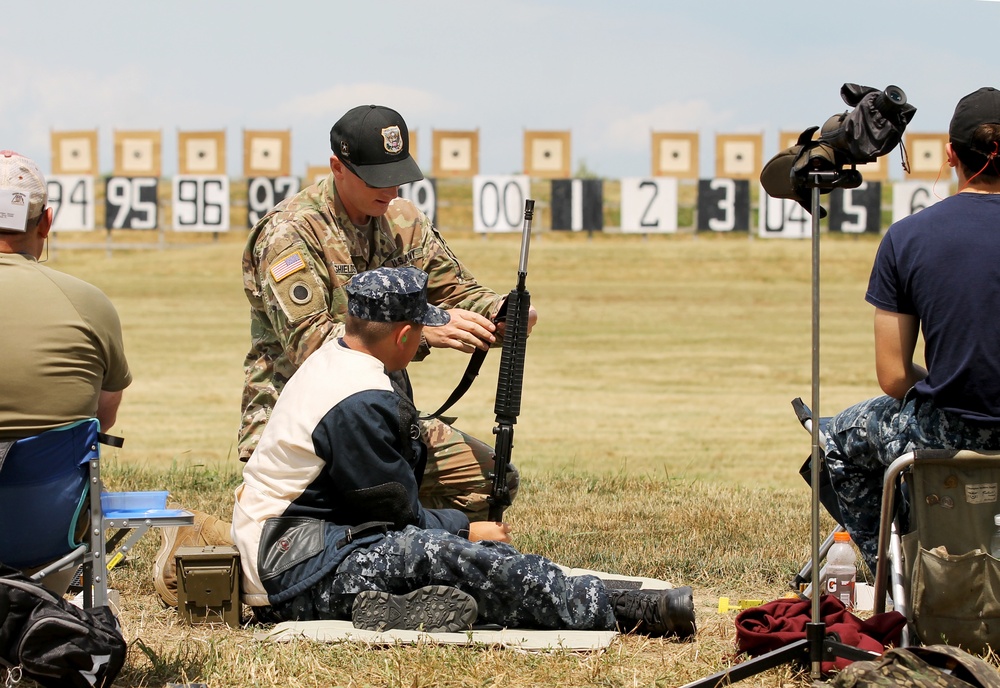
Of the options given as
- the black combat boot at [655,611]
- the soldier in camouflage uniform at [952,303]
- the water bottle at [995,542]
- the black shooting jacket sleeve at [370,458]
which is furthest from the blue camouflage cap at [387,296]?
the water bottle at [995,542]

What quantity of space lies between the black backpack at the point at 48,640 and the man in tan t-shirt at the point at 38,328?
51 centimetres

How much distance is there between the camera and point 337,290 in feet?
17.1

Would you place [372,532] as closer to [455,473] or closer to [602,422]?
[455,473]

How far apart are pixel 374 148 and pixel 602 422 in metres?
8.87

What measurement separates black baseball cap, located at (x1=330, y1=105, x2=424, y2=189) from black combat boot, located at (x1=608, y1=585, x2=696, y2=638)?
1.77m

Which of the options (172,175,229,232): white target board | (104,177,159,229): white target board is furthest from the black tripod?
(104,177,159,229): white target board

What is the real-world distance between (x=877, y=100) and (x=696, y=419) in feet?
33.8

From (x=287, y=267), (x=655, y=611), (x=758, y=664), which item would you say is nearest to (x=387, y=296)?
(x=287, y=267)

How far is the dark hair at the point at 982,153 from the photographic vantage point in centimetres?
402

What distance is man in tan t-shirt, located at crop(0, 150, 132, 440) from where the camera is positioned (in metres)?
3.78

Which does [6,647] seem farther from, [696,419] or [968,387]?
[696,419]

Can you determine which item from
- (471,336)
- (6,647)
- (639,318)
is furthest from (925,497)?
(639,318)

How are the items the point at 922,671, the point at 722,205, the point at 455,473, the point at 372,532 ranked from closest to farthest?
the point at 922,671 → the point at 372,532 → the point at 455,473 → the point at 722,205

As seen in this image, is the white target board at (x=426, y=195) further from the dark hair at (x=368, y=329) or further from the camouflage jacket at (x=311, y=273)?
the dark hair at (x=368, y=329)
